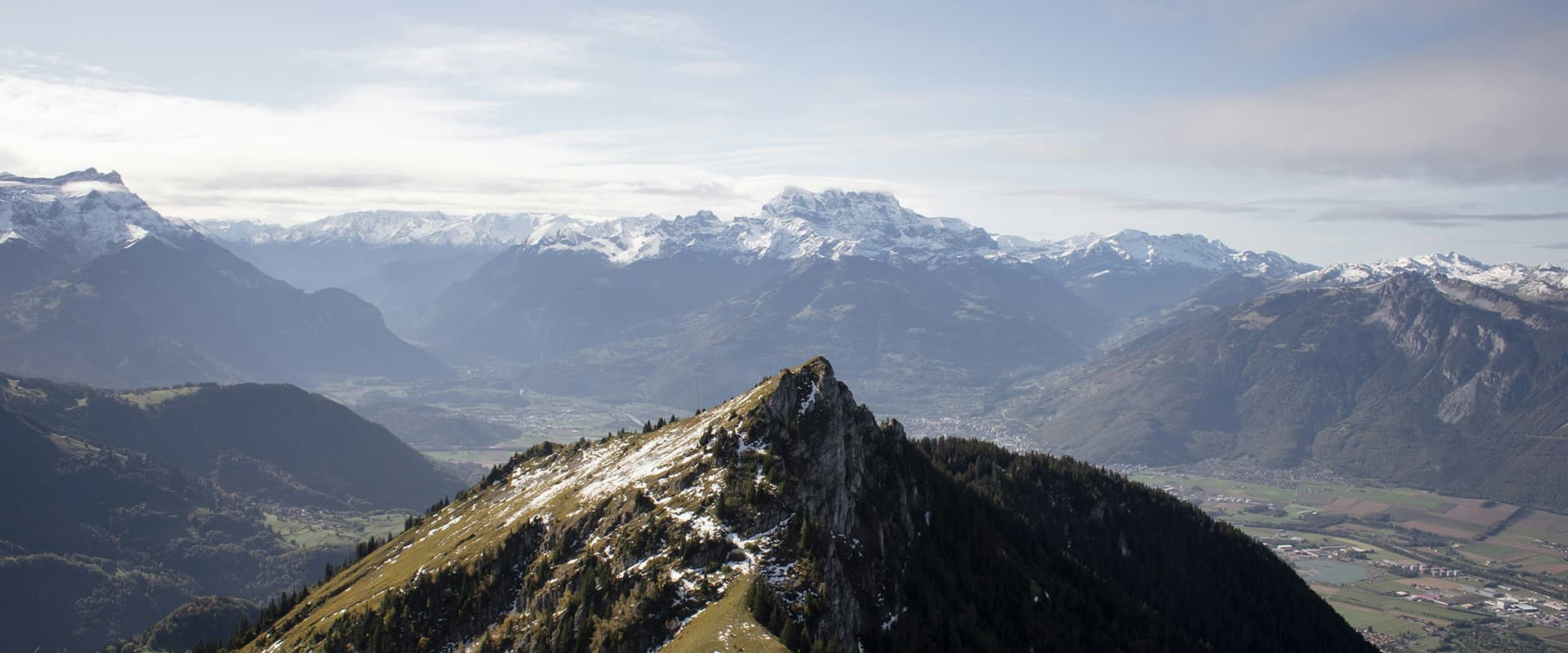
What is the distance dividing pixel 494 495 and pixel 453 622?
226 feet

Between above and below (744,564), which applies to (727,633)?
below

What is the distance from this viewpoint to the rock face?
115750 millimetres

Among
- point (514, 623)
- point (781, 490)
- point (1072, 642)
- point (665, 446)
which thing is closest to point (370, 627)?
point (514, 623)

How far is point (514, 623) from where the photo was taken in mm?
125562

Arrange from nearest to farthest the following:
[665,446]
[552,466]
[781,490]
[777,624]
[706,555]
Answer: [777,624], [706,555], [781,490], [665,446], [552,466]

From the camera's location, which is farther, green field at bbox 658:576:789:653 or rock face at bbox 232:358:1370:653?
rock face at bbox 232:358:1370:653

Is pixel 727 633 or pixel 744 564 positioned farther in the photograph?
pixel 744 564

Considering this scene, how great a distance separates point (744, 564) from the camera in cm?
11850

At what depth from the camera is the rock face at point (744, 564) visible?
115750 mm

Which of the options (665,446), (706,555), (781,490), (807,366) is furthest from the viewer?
(665,446)

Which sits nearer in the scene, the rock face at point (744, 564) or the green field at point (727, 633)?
the green field at point (727, 633)

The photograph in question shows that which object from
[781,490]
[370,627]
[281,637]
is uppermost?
[781,490]

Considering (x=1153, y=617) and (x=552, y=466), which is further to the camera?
(x=552, y=466)

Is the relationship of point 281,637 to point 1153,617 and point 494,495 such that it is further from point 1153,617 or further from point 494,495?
point 1153,617
